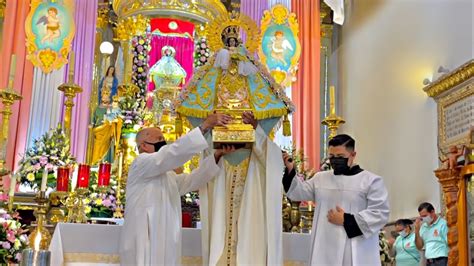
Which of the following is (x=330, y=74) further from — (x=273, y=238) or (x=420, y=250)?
(x=273, y=238)

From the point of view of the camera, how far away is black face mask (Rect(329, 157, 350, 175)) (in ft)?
12.9

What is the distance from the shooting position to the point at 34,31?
9.38 metres

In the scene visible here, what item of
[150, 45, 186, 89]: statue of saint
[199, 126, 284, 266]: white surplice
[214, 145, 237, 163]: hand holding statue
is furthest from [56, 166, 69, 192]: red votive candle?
[150, 45, 186, 89]: statue of saint

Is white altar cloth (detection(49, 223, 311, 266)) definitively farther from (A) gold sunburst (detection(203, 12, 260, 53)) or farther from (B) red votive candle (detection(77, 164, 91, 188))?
(A) gold sunburst (detection(203, 12, 260, 53))

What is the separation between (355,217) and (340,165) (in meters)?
0.36

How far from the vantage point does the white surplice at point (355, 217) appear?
148 inches

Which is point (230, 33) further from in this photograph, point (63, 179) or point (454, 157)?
point (454, 157)

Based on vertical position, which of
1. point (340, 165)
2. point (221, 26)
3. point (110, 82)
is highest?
point (110, 82)

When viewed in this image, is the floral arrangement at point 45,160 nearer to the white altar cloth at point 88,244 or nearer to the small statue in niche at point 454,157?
the white altar cloth at point 88,244

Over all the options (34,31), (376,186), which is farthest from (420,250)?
(34,31)

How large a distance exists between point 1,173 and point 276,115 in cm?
244

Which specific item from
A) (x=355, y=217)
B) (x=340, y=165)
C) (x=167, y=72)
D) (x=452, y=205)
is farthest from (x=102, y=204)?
(x=167, y=72)

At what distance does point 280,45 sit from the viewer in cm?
1021

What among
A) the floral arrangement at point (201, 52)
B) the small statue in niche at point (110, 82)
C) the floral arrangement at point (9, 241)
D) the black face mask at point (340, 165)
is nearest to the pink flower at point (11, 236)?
the floral arrangement at point (9, 241)
